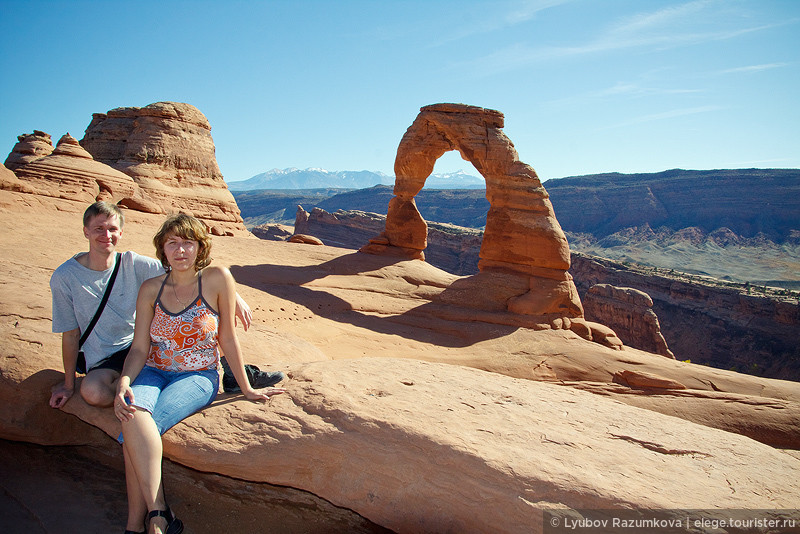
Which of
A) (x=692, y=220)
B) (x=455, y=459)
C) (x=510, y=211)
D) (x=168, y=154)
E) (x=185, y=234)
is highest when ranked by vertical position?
(x=168, y=154)

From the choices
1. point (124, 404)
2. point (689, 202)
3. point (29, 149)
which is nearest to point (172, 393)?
point (124, 404)

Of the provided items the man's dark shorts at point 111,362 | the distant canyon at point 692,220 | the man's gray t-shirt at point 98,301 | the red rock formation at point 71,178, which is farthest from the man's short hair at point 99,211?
the distant canyon at point 692,220

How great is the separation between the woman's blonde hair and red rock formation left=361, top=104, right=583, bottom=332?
9.94 meters

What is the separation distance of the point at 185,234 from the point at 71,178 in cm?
1412

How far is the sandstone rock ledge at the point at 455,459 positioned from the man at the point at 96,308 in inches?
10.6

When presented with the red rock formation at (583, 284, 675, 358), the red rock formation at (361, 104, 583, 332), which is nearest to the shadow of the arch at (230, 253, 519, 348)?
the red rock formation at (361, 104, 583, 332)

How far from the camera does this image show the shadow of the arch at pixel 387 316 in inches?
443

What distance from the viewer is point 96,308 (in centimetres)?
345

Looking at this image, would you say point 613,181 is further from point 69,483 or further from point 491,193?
point 69,483

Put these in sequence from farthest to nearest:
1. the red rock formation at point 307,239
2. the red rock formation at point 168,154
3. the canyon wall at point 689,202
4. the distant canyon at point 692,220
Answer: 1. the canyon wall at point 689,202
2. the distant canyon at point 692,220
3. the red rock formation at point 307,239
4. the red rock formation at point 168,154

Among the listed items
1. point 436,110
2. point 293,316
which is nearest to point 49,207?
point 293,316

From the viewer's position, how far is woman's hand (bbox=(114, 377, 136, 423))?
2.76 meters

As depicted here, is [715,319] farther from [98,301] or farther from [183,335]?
[98,301]

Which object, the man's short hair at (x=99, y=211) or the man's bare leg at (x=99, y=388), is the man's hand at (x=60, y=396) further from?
the man's short hair at (x=99, y=211)
